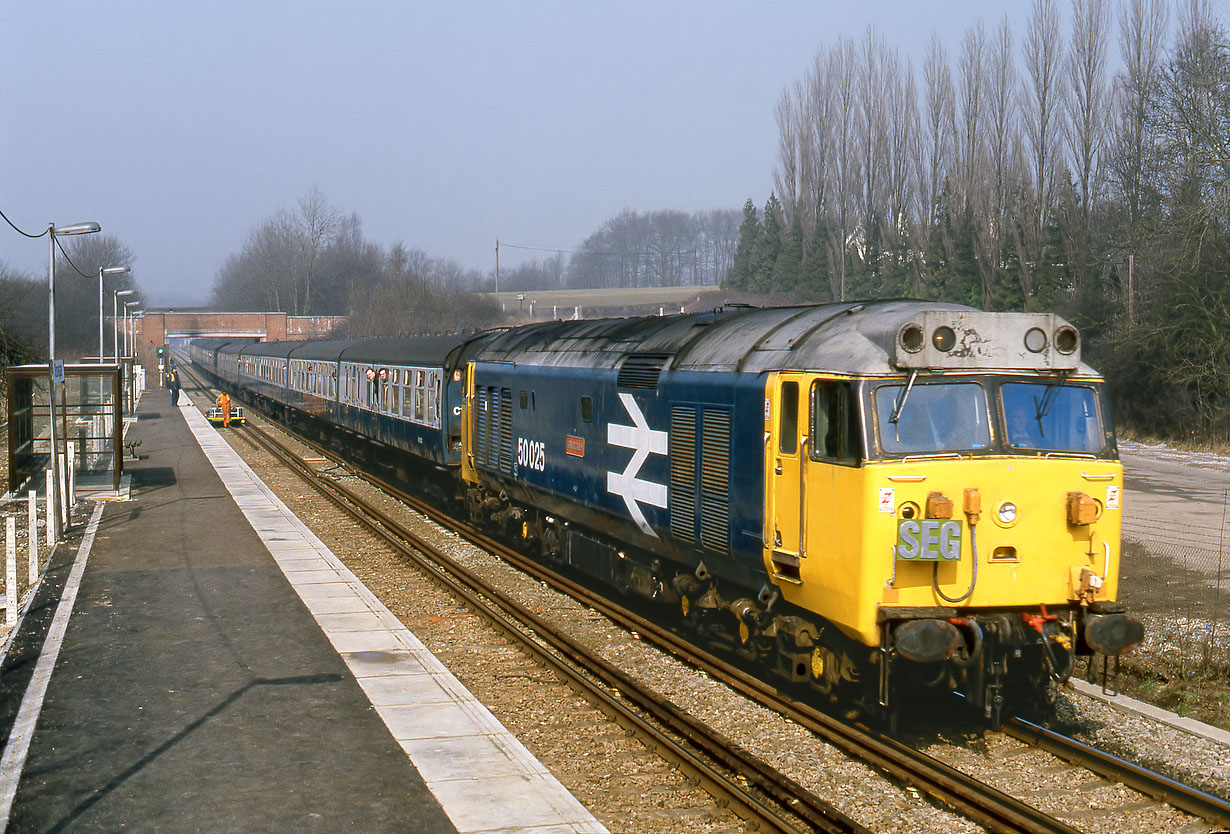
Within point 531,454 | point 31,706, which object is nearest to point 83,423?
point 531,454

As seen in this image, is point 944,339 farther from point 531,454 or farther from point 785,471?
point 531,454

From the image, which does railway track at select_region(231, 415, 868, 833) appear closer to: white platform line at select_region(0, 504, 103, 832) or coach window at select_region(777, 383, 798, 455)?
coach window at select_region(777, 383, 798, 455)

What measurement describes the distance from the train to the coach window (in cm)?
2

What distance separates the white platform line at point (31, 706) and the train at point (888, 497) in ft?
20.0

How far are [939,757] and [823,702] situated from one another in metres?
1.60

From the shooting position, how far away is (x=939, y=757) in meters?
9.30

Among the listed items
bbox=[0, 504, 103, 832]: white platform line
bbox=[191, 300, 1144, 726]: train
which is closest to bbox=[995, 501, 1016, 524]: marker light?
bbox=[191, 300, 1144, 726]: train

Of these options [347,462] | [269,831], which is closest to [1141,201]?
[347,462]

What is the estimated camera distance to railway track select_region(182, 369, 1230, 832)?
25.6 feet

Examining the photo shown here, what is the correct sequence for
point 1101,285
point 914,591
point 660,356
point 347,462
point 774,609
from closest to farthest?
point 914,591
point 774,609
point 660,356
point 347,462
point 1101,285

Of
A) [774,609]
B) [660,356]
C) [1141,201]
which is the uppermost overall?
[1141,201]

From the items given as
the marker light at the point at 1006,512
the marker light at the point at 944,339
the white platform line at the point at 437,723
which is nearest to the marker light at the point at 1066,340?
the marker light at the point at 944,339

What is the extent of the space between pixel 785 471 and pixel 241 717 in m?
5.18

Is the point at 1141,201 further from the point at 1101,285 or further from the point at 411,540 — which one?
the point at 411,540
